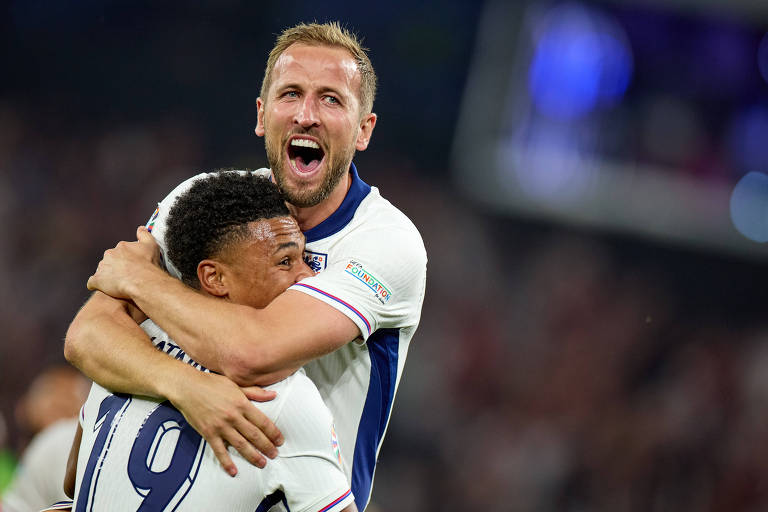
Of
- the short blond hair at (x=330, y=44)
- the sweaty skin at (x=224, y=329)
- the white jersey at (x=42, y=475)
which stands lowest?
the white jersey at (x=42, y=475)

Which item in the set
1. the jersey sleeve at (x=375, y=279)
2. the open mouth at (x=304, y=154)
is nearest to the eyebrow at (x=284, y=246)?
the jersey sleeve at (x=375, y=279)

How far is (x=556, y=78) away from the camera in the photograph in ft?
26.7

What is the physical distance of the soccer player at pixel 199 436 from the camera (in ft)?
7.34

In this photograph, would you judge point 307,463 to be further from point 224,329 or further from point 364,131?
point 364,131

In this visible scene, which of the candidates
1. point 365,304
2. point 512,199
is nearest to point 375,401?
point 365,304

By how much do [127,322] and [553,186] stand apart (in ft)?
20.2

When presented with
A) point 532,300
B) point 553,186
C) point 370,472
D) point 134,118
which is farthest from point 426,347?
point 370,472

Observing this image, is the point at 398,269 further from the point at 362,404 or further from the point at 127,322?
the point at 127,322

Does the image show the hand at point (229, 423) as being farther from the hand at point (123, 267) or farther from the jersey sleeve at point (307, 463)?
the hand at point (123, 267)

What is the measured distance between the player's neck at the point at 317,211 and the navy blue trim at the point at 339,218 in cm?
3

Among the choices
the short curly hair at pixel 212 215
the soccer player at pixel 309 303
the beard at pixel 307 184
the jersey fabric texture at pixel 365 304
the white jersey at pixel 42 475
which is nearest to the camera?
the soccer player at pixel 309 303

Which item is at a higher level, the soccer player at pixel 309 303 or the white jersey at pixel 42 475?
the soccer player at pixel 309 303

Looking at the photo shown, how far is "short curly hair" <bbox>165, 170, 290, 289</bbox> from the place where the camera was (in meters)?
2.48

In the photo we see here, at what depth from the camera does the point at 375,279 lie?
269cm
